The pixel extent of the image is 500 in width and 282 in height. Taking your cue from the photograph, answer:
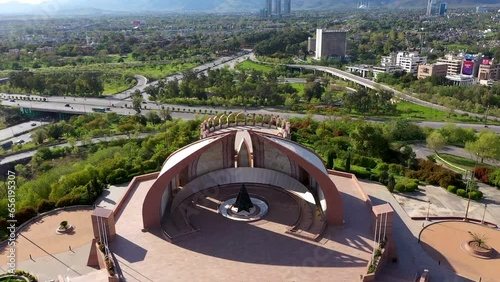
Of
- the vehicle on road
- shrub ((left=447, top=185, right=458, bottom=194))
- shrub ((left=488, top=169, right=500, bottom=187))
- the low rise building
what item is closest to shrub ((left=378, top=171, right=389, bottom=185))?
shrub ((left=447, top=185, right=458, bottom=194))

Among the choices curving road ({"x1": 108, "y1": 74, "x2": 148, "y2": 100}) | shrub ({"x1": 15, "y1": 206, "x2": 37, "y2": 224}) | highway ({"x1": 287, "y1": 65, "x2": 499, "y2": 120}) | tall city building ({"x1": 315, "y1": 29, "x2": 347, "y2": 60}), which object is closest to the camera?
shrub ({"x1": 15, "y1": 206, "x2": 37, "y2": 224})

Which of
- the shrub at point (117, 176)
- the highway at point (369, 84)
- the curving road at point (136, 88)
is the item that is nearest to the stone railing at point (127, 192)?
the shrub at point (117, 176)

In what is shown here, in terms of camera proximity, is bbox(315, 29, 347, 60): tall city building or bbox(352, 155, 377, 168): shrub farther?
bbox(315, 29, 347, 60): tall city building

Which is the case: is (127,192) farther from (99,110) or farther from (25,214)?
(99,110)

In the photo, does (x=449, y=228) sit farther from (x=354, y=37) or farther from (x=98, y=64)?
(x=354, y=37)

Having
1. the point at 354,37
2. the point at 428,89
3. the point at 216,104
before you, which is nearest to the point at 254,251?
the point at 216,104

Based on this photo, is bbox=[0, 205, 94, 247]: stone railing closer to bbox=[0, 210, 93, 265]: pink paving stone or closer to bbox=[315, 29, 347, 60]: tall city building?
bbox=[0, 210, 93, 265]: pink paving stone

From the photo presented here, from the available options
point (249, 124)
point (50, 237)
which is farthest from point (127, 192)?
point (249, 124)
